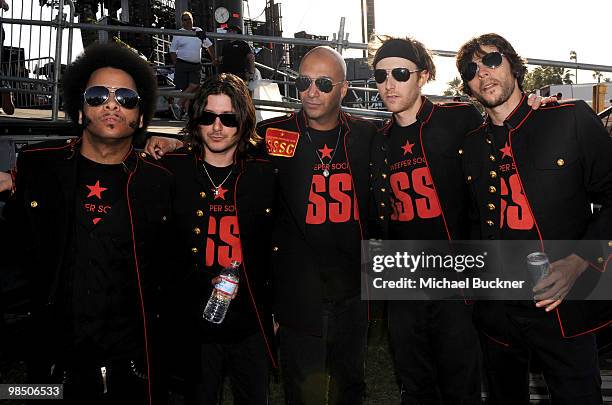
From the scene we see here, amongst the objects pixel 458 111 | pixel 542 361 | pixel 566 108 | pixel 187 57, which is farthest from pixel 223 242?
pixel 187 57

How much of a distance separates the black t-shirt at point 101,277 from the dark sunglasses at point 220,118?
685 millimetres

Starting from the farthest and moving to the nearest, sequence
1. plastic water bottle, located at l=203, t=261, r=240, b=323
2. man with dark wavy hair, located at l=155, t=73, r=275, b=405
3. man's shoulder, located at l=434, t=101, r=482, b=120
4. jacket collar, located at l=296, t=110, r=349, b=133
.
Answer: jacket collar, located at l=296, t=110, r=349, b=133, man's shoulder, located at l=434, t=101, r=482, b=120, man with dark wavy hair, located at l=155, t=73, r=275, b=405, plastic water bottle, located at l=203, t=261, r=240, b=323

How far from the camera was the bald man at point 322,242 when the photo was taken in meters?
3.36

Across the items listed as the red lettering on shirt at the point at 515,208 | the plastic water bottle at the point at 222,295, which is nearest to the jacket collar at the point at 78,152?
the plastic water bottle at the point at 222,295

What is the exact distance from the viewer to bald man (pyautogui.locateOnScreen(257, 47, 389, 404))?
336 centimetres

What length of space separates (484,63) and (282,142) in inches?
54.0

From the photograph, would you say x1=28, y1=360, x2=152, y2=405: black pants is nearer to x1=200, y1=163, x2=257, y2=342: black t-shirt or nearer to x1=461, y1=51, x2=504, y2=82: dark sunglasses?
x1=200, y1=163, x2=257, y2=342: black t-shirt

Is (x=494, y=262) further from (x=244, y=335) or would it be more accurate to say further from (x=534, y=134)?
(x=244, y=335)

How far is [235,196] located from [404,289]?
1.28m

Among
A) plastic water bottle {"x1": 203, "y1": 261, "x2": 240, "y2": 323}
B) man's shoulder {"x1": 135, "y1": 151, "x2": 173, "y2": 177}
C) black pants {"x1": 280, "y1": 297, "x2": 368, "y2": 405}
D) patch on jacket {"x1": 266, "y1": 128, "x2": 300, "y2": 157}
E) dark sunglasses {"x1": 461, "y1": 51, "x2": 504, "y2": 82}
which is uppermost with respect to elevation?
dark sunglasses {"x1": 461, "y1": 51, "x2": 504, "y2": 82}

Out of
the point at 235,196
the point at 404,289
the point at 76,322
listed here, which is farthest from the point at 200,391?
the point at 404,289

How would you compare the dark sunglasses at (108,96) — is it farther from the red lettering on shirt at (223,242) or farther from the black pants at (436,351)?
the black pants at (436,351)

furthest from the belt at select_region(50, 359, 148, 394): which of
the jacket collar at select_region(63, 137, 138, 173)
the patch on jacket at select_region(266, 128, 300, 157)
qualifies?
the patch on jacket at select_region(266, 128, 300, 157)

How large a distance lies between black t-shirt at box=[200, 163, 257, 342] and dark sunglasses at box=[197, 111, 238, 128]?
284mm
